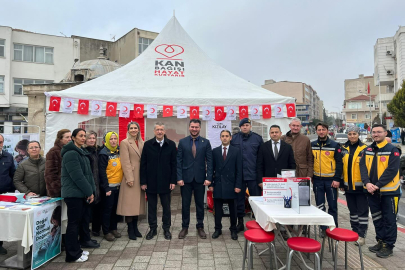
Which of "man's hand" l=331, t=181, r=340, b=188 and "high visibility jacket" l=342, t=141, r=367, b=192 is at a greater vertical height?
"high visibility jacket" l=342, t=141, r=367, b=192

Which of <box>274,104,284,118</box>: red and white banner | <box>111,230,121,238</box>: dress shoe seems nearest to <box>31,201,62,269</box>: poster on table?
<box>111,230,121,238</box>: dress shoe

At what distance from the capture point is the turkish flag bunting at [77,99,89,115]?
5559 mm

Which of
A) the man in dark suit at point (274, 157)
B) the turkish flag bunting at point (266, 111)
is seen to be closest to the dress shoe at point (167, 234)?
the man in dark suit at point (274, 157)

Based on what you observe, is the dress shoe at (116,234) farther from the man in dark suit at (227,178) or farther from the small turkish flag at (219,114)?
the small turkish flag at (219,114)

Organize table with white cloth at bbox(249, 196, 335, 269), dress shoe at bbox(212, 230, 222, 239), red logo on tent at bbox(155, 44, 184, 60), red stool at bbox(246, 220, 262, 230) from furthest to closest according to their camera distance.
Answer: red logo on tent at bbox(155, 44, 184, 60) < dress shoe at bbox(212, 230, 222, 239) < red stool at bbox(246, 220, 262, 230) < table with white cloth at bbox(249, 196, 335, 269)

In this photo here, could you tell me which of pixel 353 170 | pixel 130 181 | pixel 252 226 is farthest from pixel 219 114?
pixel 252 226

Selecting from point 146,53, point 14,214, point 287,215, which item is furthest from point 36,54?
point 287,215

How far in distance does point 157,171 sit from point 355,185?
2971mm

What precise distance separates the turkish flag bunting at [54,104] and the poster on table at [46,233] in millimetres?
2747

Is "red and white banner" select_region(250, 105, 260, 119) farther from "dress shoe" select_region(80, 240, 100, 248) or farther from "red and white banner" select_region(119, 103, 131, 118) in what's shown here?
"dress shoe" select_region(80, 240, 100, 248)

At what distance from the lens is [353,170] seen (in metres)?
3.90

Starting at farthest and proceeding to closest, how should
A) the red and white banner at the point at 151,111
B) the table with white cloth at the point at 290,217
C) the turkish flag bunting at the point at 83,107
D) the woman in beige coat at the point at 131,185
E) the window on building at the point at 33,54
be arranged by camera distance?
the window on building at the point at 33,54 < the red and white banner at the point at 151,111 < the turkish flag bunting at the point at 83,107 < the woman in beige coat at the point at 131,185 < the table with white cloth at the point at 290,217

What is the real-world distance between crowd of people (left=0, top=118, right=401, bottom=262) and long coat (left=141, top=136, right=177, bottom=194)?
0.02m

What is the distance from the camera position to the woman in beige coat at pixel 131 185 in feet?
13.1
